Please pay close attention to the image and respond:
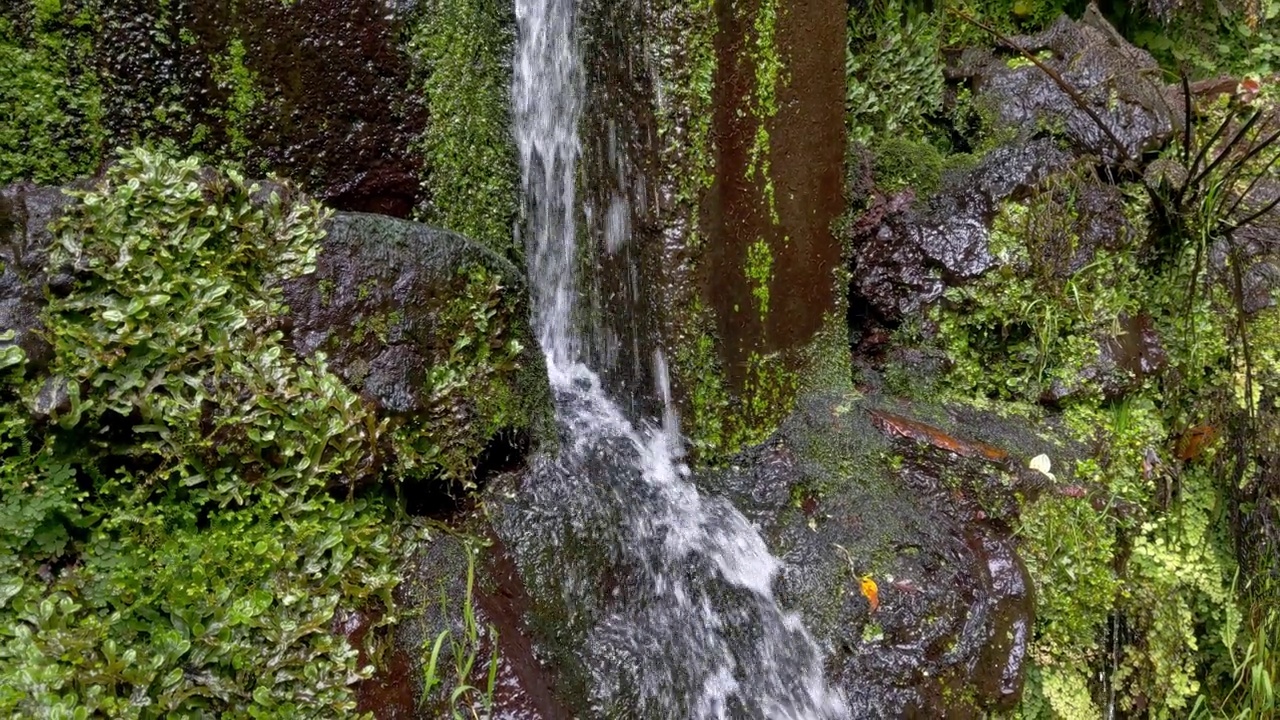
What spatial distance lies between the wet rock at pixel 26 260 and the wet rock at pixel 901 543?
226 cm

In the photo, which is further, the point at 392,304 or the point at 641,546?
the point at 641,546

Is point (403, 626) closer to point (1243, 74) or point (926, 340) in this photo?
point (926, 340)

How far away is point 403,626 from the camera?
247 centimetres

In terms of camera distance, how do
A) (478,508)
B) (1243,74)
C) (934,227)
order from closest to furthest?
(478,508) < (934,227) < (1243,74)

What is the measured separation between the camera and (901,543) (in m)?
2.89

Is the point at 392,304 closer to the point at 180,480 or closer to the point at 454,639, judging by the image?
the point at 180,480

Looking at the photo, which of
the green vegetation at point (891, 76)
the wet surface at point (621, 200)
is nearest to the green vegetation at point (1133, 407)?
the green vegetation at point (891, 76)

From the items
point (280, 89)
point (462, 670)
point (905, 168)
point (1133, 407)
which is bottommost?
point (462, 670)

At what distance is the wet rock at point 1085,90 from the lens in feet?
12.6

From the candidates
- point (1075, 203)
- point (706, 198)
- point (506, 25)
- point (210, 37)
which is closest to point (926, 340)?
point (1075, 203)

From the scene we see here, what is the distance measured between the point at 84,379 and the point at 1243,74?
5.65m

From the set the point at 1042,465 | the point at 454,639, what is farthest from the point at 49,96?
the point at 1042,465

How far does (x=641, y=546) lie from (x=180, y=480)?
1.52m

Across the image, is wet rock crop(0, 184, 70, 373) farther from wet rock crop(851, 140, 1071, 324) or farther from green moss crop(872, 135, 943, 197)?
green moss crop(872, 135, 943, 197)
